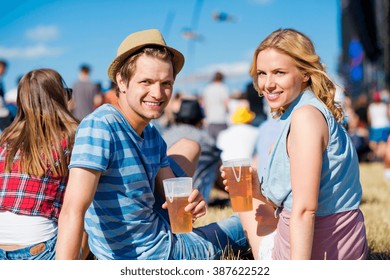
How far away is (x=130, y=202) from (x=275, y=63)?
0.89 metres

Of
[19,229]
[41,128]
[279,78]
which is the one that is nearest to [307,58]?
[279,78]

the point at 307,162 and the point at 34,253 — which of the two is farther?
the point at 34,253

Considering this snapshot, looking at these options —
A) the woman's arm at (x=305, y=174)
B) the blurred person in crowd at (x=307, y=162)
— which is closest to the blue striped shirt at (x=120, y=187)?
the blurred person in crowd at (x=307, y=162)

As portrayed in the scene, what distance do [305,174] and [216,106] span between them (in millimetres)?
8538

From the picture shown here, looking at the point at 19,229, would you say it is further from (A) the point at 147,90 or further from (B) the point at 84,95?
(B) the point at 84,95

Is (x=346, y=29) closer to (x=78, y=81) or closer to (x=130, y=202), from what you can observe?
(x=78, y=81)

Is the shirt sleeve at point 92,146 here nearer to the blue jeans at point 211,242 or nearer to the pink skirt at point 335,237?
the blue jeans at point 211,242

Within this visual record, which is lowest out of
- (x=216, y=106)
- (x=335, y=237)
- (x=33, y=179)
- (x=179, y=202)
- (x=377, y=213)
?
(x=377, y=213)

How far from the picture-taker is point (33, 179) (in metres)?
2.74

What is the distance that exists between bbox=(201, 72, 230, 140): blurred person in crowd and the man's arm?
8440 millimetres

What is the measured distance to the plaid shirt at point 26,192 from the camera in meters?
2.73

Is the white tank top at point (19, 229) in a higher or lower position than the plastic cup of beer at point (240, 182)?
lower

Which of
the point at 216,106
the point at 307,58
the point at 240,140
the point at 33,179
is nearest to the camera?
the point at 307,58

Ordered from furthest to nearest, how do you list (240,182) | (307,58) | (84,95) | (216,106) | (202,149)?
(216,106) → (84,95) → (202,149) → (240,182) → (307,58)
